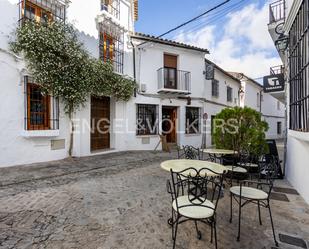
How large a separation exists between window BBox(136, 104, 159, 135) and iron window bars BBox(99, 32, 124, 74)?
2331mm

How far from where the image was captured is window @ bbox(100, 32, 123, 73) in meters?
9.27

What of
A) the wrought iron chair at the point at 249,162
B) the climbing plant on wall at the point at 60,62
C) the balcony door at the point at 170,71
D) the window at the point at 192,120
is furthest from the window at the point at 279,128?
the climbing plant on wall at the point at 60,62

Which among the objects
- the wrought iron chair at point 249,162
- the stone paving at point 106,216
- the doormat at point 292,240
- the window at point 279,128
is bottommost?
the doormat at point 292,240

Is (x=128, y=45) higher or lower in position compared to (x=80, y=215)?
higher

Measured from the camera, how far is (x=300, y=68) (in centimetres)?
440

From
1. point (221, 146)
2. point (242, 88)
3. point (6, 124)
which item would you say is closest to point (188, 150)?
point (221, 146)

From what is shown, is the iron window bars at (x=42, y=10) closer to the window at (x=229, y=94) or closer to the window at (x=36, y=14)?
the window at (x=36, y=14)

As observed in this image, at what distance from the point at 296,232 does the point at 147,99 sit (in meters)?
8.81

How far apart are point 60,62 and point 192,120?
8.54 meters

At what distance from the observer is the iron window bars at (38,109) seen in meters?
6.61

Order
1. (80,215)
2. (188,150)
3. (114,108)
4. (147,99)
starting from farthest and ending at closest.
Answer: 1. (147,99)
2. (114,108)
3. (188,150)
4. (80,215)

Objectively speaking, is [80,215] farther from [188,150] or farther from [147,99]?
[147,99]

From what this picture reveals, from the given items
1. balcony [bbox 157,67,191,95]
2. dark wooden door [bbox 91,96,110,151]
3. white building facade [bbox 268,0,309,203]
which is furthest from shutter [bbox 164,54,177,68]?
white building facade [bbox 268,0,309,203]

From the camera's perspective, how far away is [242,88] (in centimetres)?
1975
